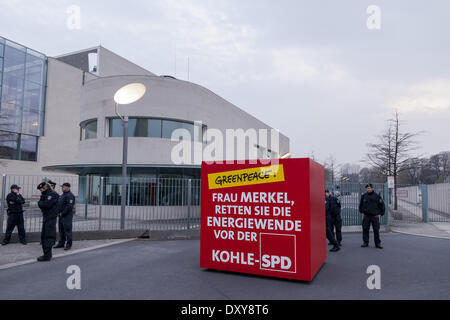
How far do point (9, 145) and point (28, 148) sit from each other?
160cm

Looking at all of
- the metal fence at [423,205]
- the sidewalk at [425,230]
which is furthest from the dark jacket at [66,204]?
the metal fence at [423,205]

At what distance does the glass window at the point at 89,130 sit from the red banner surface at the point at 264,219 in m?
13.3

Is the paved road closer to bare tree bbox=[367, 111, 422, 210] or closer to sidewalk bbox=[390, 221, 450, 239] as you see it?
sidewalk bbox=[390, 221, 450, 239]

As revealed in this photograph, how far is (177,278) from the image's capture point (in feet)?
18.0

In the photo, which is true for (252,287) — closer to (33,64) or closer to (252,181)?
(252,181)

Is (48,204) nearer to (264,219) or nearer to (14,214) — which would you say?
(14,214)

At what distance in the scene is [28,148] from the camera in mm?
28984

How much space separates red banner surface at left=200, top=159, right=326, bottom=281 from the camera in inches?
209

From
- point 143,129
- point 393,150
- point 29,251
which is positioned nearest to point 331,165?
point 393,150

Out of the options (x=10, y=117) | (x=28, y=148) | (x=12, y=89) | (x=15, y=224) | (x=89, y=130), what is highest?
(x=12, y=89)

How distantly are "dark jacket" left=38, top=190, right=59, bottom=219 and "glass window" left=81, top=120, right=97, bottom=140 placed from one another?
1107 centimetres

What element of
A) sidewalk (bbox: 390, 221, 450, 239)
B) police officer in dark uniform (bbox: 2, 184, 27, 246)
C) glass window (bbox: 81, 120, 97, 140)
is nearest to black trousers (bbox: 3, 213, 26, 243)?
police officer in dark uniform (bbox: 2, 184, 27, 246)

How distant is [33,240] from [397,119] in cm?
2395
